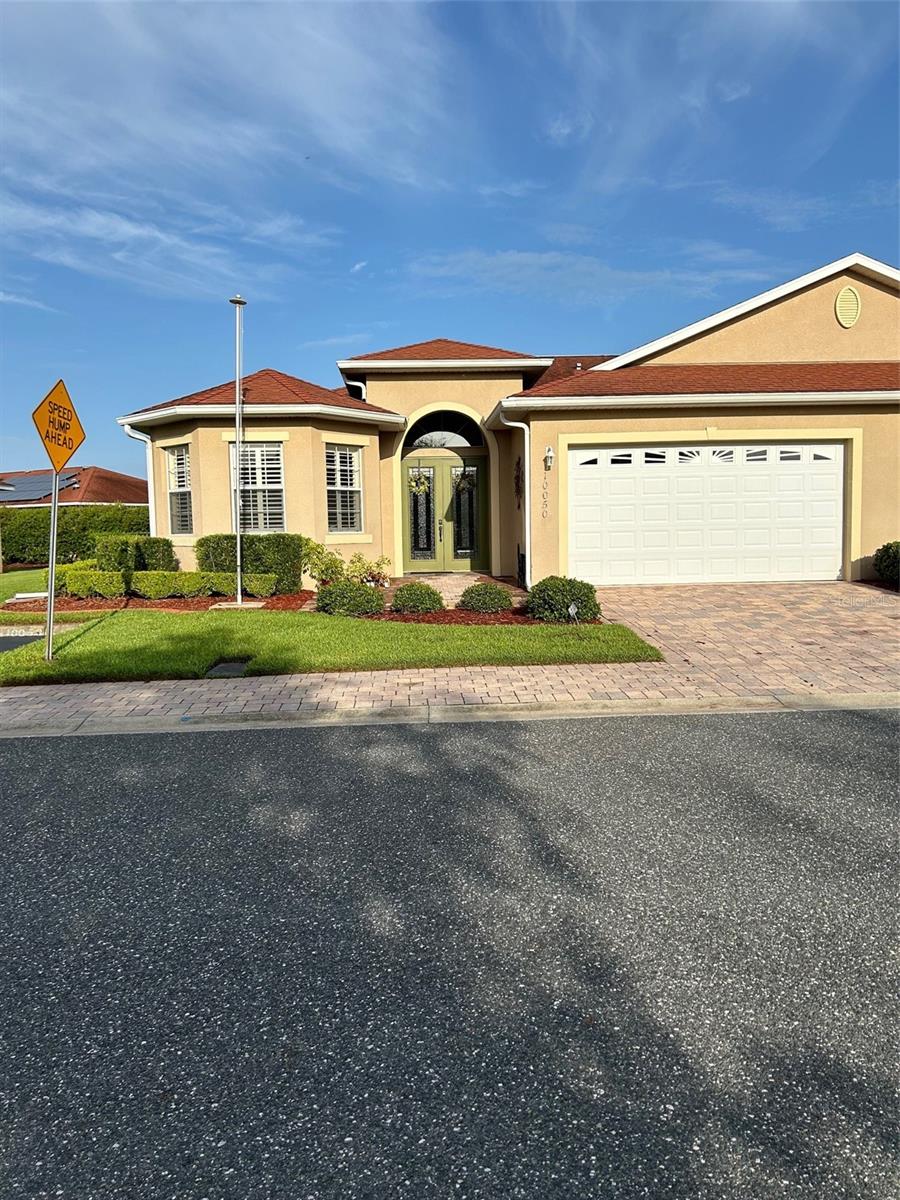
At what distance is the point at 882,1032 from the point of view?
2324mm

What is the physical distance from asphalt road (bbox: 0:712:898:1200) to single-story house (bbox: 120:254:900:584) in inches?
360

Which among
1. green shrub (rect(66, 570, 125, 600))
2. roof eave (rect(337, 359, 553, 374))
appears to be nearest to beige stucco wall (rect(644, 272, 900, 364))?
roof eave (rect(337, 359, 553, 374))

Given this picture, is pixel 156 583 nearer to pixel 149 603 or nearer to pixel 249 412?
pixel 149 603

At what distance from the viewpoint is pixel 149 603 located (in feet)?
40.6

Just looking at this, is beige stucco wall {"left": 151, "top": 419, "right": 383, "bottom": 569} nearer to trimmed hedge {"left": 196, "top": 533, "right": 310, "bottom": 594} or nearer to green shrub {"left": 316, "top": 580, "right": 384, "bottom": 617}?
trimmed hedge {"left": 196, "top": 533, "right": 310, "bottom": 594}

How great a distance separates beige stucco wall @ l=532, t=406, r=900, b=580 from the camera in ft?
43.5

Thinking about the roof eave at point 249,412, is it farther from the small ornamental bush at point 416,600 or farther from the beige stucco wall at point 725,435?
the small ornamental bush at point 416,600

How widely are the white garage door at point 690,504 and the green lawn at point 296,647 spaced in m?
4.26

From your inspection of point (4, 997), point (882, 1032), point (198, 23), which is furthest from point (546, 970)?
point (198, 23)

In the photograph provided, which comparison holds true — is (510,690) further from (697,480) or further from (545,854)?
(697,480)

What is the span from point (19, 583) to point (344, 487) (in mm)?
8426

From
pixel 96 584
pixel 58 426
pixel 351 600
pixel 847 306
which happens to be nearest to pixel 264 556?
pixel 96 584

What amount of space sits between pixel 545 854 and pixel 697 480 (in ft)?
36.8

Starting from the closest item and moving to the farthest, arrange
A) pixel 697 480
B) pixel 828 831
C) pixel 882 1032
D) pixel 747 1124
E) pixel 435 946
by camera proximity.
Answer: pixel 747 1124 < pixel 882 1032 < pixel 435 946 < pixel 828 831 < pixel 697 480
